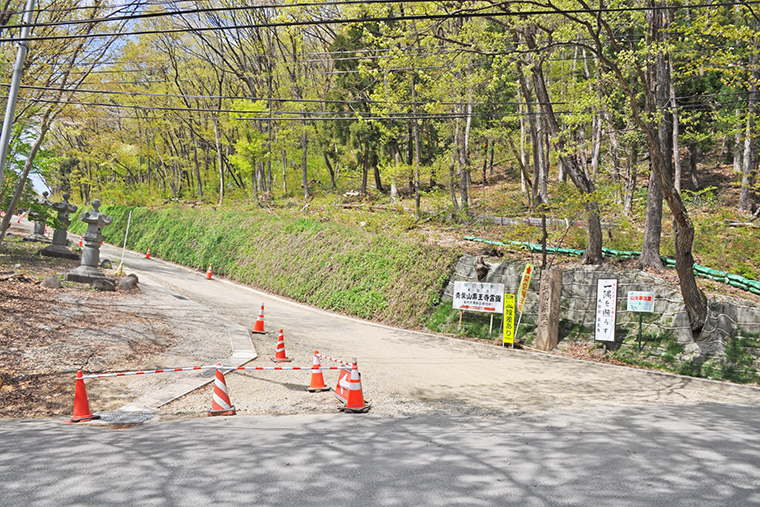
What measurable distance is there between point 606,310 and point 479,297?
3752 mm

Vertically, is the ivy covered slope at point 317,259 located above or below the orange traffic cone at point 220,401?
above

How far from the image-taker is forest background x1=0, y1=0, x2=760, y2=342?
480 inches

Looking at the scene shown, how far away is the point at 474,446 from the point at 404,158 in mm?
29264

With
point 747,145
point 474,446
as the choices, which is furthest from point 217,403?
A: point 747,145

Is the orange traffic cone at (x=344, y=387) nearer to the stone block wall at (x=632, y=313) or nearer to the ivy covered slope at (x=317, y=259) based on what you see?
the stone block wall at (x=632, y=313)

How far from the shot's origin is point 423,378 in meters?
10.5

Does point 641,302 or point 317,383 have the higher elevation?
point 641,302

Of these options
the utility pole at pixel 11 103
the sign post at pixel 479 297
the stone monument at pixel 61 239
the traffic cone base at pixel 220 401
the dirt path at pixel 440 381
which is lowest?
the dirt path at pixel 440 381

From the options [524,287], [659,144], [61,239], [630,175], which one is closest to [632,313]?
[524,287]

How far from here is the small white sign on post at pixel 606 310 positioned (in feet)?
43.4

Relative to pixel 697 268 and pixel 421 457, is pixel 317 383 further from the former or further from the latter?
pixel 697 268

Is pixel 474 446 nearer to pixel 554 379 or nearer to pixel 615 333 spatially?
pixel 554 379

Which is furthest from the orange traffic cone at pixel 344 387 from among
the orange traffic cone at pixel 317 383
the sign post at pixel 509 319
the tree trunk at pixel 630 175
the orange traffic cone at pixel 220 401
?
the tree trunk at pixel 630 175

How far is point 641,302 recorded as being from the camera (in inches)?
505
